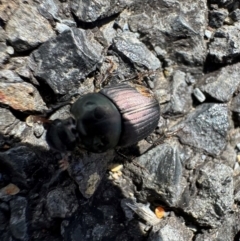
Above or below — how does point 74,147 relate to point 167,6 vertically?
below

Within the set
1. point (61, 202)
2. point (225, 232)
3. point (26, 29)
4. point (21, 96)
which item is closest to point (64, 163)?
point (61, 202)

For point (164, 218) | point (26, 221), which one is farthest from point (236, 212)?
point (26, 221)

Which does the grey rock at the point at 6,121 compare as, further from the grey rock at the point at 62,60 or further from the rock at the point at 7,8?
the rock at the point at 7,8

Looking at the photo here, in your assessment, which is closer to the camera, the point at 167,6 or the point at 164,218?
the point at 164,218

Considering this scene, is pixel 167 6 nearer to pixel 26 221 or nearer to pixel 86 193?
pixel 86 193

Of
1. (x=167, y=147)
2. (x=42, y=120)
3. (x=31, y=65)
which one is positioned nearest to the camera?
(x=42, y=120)

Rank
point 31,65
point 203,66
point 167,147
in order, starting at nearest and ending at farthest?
point 31,65 → point 167,147 → point 203,66

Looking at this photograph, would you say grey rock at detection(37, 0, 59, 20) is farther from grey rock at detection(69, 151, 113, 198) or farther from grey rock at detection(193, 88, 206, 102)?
grey rock at detection(193, 88, 206, 102)

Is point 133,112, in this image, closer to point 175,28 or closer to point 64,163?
point 64,163
